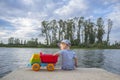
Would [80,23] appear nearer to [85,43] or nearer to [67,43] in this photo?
[85,43]

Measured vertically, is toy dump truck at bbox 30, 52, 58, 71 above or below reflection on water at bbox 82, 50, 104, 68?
above

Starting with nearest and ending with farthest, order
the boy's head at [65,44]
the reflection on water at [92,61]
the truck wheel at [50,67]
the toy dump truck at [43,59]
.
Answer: the truck wheel at [50,67]
the toy dump truck at [43,59]
the boy's head at [65,44]
the reflection on water at [92,61]

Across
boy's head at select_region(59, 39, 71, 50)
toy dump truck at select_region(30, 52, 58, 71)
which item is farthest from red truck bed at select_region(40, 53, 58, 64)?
boy's head at select_region(59, 39, 71, 50)

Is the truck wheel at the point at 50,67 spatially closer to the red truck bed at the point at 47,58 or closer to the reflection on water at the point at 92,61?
the red truck bed at the point at 47,58

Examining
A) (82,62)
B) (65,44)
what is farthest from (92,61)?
(65,44)

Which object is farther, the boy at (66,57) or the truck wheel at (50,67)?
the boy at (66,57)

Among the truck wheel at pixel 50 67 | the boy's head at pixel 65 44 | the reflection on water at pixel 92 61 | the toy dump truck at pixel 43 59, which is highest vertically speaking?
the boy's head at pixel 65 44

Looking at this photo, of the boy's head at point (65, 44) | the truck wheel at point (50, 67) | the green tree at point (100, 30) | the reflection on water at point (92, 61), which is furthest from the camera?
the green tree at point (100, 30)

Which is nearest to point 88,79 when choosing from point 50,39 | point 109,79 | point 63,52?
point 109,79

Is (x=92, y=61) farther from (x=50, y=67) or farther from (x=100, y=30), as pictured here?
(x=100, y=30)

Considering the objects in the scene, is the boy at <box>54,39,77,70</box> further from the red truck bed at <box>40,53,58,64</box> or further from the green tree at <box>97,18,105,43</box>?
the green tree at <box>97,18,105,43</box>

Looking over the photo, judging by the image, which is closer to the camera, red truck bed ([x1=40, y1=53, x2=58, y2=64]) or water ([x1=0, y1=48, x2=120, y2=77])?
red truck bed ([x1=40, y1=53, x2=58, y2=64])

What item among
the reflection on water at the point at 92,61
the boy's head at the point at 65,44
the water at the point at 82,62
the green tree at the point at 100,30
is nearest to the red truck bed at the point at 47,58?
the boy's head at the point at 65,44

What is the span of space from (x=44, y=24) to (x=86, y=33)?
1637 cm
